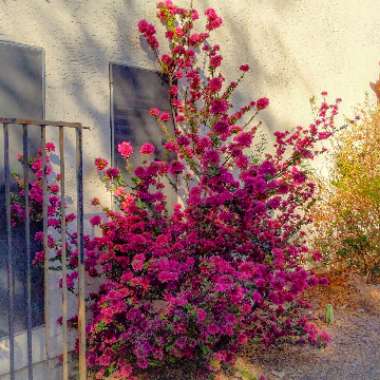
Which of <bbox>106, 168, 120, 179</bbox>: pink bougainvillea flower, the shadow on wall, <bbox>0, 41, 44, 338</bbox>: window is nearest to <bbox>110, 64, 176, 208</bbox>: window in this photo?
the shadow on wall

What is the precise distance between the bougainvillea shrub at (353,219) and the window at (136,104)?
226 centimetres

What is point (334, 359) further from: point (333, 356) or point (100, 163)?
point (100, 163)

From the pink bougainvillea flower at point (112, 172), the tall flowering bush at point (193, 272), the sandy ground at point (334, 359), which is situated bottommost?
the sandy ground at point (334, 359)

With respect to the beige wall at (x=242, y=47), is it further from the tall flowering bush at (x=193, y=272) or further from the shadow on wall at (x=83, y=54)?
the tall flowering bush at (x=193, y=272)

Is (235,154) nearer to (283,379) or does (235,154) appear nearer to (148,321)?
(148,321)

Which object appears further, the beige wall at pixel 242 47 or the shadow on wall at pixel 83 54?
the beige wall at pixel 242 47

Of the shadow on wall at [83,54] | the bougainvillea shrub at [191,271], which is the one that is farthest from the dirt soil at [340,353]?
the shadow on wall at [83,54]

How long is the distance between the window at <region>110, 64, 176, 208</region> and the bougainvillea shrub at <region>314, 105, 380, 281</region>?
7.41 feet

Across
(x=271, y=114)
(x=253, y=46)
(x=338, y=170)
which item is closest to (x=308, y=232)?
(x=338, y=170)

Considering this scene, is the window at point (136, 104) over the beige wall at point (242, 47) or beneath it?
beneath

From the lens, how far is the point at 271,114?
606 centimetres

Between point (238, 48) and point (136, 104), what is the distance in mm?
1596

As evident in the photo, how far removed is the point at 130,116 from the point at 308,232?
115 inches

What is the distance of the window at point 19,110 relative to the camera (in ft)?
11.5
